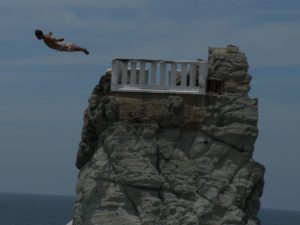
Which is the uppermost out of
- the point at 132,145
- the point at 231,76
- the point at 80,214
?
the point at 231,76

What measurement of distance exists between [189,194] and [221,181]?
0.69 m

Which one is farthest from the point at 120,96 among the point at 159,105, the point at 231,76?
the point at 231,76

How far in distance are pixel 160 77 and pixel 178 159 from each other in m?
1.73

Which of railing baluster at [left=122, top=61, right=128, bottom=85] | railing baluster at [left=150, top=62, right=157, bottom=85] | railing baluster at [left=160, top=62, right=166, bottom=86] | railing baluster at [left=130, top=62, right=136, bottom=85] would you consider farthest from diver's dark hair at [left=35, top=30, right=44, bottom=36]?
railing baluster at [left=160, top=62, right=166, bottom=86]

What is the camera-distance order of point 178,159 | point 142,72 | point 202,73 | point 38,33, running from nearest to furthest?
1. point 38,33
2. point 178,159
3. point 202,73
4. point 142,72

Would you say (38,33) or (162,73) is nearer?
(38,33)

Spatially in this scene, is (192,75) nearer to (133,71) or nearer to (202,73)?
(202,73)

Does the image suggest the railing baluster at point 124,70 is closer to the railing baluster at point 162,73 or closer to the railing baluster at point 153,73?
the railing baluster at point 153,73

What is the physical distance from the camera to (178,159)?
2297 centimetres

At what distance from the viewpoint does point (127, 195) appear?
893 inches

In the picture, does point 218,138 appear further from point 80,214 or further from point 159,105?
point 80,214

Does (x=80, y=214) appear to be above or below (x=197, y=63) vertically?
below

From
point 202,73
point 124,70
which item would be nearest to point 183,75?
point 202,73

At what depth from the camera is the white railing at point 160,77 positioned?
23234 millimetres
